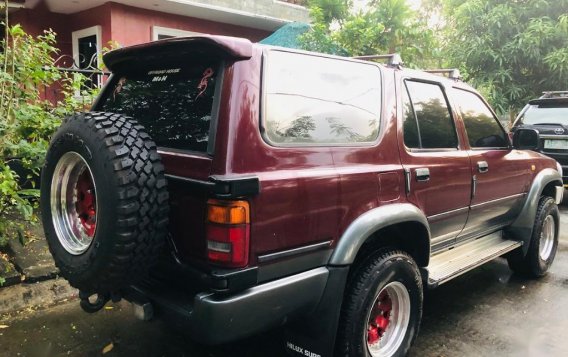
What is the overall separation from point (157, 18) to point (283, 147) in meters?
9.69

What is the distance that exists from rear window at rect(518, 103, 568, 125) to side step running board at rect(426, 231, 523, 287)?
4413 millimetres

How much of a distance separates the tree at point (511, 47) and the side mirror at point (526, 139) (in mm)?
6860

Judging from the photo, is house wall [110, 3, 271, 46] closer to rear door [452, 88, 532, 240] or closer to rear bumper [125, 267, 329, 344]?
rear door [452, 88, 532, 240]

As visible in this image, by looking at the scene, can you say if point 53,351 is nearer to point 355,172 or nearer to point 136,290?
point 136,290

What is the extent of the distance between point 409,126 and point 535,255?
239 cm

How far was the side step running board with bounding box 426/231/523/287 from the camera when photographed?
331cm

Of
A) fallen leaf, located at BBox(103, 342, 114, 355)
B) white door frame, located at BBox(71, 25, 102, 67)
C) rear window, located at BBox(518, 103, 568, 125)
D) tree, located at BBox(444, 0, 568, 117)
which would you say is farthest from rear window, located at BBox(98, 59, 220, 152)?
tree, located at BBox(444, 0, 568, 117)

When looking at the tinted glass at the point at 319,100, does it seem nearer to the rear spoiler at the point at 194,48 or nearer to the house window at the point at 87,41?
the rear spoiler at the point at 194,48

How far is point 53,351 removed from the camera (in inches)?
123

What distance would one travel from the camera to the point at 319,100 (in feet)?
8.47

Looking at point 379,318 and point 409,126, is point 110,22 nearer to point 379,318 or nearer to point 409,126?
point 409,126

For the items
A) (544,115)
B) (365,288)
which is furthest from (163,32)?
(365,288)

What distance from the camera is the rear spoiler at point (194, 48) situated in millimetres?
2219

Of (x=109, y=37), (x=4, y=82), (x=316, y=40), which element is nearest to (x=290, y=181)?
(x=4, y=82)
